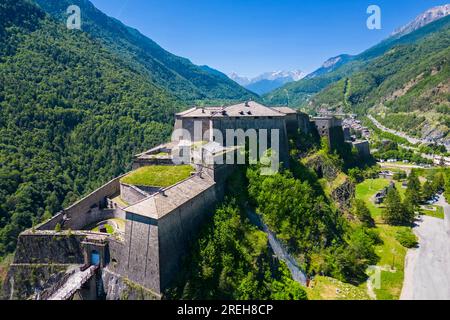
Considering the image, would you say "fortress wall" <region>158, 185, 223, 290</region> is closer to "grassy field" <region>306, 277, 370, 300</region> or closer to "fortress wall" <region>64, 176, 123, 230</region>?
"fortress wall" <region>64, 176, 123, 230</region>

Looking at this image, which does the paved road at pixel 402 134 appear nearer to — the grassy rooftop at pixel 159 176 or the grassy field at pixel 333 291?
the grassy field at pixel 333 291

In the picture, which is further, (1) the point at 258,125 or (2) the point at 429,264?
(1) the point at 258,125

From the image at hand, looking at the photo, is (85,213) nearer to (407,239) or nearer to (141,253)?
(141,253)

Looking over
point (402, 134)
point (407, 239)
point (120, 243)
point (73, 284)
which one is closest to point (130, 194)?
point (120, 243)

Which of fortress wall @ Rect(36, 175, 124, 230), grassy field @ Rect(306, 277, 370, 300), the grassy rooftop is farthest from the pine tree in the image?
fortress wall @ Rect(36, 175, 124, 230)
